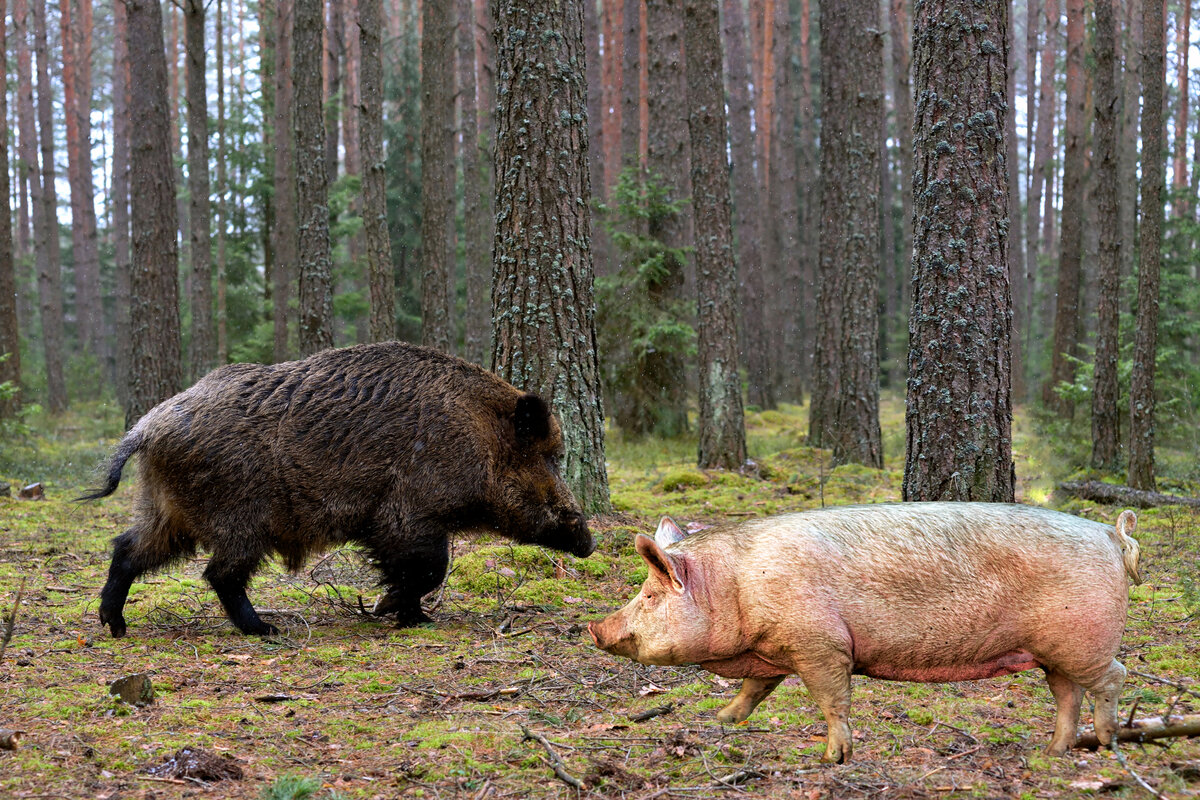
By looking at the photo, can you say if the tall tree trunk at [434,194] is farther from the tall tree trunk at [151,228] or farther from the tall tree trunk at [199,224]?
the tall tree trunk at [199,224]

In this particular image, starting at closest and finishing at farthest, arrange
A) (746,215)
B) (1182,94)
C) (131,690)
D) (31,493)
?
(131,690)
(31,493)
(746,215)
(1182,94)

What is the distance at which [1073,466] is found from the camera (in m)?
14.2

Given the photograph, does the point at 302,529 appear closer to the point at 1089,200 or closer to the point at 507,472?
the point at 507,472

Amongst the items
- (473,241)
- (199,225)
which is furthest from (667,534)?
(199,225)

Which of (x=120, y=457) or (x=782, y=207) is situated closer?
(x=120, y=457)

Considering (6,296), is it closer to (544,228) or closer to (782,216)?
(544,228)

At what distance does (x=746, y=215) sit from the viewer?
27.0m

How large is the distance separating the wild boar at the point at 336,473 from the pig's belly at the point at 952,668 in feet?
10.5

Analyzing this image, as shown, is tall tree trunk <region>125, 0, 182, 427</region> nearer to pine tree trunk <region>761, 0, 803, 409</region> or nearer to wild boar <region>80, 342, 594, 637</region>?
wild boar <region>80, 342, 594, 637</region>

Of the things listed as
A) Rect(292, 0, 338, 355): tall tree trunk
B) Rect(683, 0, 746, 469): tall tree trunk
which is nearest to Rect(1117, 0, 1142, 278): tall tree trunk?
Rect(683, 0, 746, 469): tall tree trunk

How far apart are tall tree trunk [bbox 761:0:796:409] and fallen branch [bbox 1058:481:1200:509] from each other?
18.1 m

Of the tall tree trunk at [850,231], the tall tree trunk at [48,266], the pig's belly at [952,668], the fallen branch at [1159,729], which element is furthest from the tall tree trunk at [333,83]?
the fallen branch at [1159,729]

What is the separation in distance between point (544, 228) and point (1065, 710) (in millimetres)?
5716

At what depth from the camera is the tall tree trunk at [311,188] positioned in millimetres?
13789
